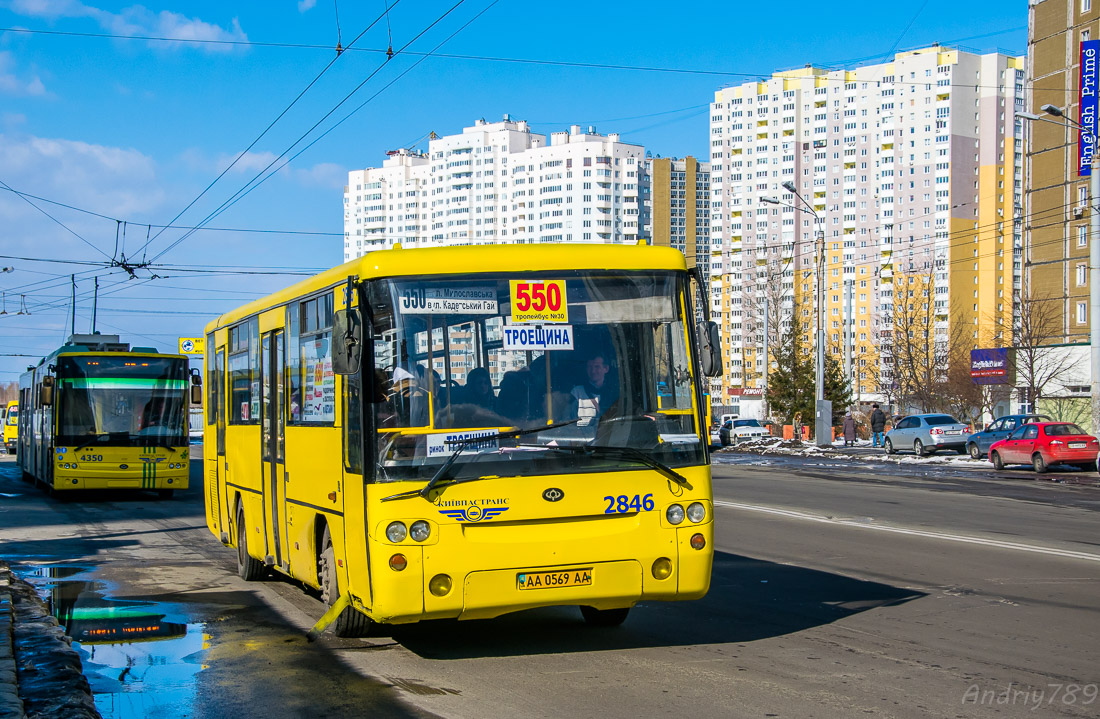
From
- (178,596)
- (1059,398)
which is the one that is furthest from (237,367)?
(1059,398)

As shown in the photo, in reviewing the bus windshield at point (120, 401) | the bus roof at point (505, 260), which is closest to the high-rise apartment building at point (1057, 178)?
the bus windshield at point (120, 401)

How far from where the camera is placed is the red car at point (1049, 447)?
3084cm

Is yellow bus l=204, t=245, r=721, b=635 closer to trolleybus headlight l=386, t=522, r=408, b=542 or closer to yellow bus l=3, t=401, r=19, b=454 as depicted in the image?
trolleybus headlight l=386, t=522, r=408, b=542

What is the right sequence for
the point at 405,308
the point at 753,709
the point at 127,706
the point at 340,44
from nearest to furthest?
the point at 753,709 < the point at 127,706 < the point at 405,308 < the point at 340,44

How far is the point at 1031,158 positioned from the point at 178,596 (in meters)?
64.4

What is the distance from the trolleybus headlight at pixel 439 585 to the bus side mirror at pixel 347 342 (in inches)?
51.7

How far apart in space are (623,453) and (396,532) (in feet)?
4.75

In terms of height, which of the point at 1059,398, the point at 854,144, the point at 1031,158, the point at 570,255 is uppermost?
the point at 854,144

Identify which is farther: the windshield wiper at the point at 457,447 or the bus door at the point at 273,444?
the bus door at the point at 273,444

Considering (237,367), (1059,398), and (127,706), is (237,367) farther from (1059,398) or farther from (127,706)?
(1059,398)

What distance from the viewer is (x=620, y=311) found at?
296 inches

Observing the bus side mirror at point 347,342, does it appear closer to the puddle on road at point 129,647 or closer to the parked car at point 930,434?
the puddle on road at point 129,647

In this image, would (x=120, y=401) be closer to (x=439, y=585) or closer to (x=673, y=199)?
→ (x=439, y=585)

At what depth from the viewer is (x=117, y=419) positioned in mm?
23422
